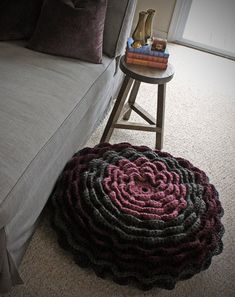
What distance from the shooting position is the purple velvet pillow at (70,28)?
4.72ft

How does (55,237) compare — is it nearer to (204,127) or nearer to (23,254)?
(23,254)

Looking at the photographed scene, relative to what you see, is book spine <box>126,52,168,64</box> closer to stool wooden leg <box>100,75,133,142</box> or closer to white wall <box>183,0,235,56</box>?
stool wooden leg <box>100,75,133,142</box>

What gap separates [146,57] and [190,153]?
0.65m

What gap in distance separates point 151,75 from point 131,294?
0.97 metres

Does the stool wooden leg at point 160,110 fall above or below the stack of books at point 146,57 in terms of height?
below

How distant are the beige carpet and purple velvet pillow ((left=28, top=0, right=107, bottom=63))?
1.79ft

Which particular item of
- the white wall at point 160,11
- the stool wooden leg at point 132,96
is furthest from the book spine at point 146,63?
the white wall at point 160,11

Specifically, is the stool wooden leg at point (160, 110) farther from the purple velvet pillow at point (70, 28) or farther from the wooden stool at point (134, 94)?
the purple velvet pillow at point (70, 28)

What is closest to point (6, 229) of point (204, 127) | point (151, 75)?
point (151, 75)

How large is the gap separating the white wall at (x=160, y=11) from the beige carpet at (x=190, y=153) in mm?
218

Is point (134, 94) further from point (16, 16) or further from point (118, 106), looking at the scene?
point (16, 16)

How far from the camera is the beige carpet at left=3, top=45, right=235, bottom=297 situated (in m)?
1.16

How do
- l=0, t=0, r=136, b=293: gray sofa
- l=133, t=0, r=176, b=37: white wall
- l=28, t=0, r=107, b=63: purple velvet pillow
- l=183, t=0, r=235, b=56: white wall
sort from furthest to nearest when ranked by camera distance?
l=183, t=0, r=235, b=56: white wall
l=133, t=0, r=176, b=37: white wall
l=28, t=0, r=107, b=63: purple velvet pillow
l=0, t=0, r=136, b=293: gray sofa

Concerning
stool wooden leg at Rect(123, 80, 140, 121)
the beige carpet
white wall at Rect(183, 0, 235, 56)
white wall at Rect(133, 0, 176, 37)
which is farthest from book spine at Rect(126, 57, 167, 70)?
white wall at Rect(183, 0, 235, 56)
